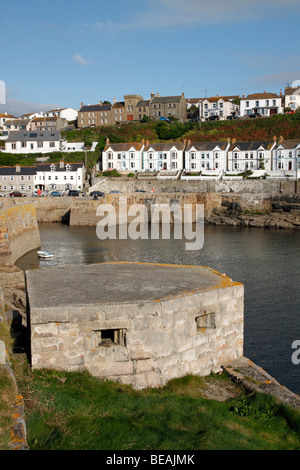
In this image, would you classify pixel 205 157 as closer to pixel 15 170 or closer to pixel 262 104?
pixel 15 170

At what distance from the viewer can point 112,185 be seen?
8125 cm

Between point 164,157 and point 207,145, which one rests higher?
point 207,145

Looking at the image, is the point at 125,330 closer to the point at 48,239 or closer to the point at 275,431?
the point at 275,431

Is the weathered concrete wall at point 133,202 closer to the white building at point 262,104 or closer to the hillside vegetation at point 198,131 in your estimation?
the hillside vegetation at point 198,131

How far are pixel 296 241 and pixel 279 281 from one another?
2020 cm

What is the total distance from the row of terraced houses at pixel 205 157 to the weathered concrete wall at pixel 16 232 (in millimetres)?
44573

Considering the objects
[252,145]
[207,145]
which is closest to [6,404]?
[252,145]

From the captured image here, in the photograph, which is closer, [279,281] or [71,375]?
[71,375]

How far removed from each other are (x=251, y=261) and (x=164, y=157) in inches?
2141

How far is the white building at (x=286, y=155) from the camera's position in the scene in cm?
8269

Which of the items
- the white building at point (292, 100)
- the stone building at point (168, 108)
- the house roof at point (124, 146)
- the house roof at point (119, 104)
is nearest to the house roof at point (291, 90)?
the white building at point (292, 100)

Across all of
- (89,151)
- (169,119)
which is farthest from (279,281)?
(169,119)

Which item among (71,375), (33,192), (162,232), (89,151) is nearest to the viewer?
(71,375)

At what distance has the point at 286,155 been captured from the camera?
274 feet
